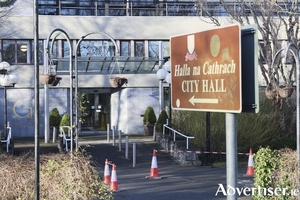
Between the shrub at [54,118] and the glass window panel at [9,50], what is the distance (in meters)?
4.41

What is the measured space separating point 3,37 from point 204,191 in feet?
65.2

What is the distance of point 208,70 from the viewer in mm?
5715

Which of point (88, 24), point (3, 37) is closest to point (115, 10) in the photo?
point (88, 24)

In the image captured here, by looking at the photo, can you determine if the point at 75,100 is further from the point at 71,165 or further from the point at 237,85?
the point at 237,85

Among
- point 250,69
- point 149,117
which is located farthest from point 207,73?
point 149,117

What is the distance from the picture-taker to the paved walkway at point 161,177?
1312cm

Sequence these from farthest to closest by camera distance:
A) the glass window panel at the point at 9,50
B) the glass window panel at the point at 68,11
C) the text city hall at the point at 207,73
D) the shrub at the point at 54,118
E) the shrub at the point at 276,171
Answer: the glass window panel at the point at 68,11
the glass window panel at the point at 9,50
the shrub at the point at 54,118
the shrub at the point at 276,171
the text city hall at the point at 207,73

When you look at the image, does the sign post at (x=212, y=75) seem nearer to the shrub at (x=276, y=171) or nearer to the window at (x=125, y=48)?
the shrub at (x=276, y=171)

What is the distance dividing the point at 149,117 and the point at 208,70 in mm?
24232

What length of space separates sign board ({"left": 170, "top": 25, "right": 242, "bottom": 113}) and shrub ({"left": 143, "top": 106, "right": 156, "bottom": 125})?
77.1ft

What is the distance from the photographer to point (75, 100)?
12430 mm

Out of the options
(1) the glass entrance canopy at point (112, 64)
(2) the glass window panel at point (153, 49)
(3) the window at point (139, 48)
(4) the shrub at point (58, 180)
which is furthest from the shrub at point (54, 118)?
(4) the shrub at point (58, 180)

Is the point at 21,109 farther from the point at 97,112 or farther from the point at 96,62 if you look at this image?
the point at 96,62

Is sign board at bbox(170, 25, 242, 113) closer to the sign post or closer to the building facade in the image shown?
the sign post
